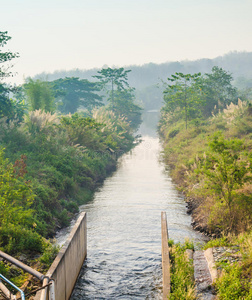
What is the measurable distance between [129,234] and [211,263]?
3.99 m

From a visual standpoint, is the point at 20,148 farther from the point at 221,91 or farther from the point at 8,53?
the point at 221,91

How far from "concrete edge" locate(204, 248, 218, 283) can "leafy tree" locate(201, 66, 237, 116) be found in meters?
30.6

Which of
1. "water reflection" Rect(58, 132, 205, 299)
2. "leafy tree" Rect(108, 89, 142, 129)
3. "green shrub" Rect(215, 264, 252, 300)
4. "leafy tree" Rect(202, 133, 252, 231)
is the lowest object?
"water reflection" Rect(58, 132, 205, 299)

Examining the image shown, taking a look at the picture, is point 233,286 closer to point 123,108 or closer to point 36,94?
point 36,94

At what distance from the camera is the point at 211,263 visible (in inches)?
325

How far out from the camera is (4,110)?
20750 millimetres

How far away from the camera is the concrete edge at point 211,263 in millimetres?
7616

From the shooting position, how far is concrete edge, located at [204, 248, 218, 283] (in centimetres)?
762

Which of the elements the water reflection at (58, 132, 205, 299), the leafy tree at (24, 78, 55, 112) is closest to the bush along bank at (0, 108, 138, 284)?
the water reflection at (58, 132, 205, 299)

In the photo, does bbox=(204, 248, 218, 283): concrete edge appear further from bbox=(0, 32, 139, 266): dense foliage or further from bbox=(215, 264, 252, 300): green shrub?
bbox=(0, 32, 139, 266): dense foliage

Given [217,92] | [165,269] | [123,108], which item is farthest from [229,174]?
[123,108]

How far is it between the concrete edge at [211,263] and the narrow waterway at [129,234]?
3.89 feet

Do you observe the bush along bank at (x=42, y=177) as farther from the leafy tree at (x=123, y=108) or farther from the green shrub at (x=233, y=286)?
the leafy tree at (x=123, y=108)

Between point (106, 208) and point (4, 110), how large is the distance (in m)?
9.54
